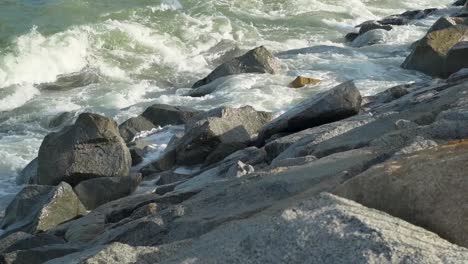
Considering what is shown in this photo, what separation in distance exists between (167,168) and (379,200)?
249 inches

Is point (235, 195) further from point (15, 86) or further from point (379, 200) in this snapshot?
point (15, 86)

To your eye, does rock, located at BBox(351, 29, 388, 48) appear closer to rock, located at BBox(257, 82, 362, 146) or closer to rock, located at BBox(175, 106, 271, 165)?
rock, located at BBox(175, 106, 271, 165)

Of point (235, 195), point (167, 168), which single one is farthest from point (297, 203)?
point (167, 168)

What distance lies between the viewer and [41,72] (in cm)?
1727

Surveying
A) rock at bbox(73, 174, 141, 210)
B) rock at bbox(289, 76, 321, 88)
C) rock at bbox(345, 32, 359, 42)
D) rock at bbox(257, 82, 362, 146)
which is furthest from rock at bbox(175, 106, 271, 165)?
rock at bbox(345, 32, 359, 42)

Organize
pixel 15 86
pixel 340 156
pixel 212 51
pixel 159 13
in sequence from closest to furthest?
pixel 340 156 < pixel 15 86 < pixel 212 51 < pixel 159 13

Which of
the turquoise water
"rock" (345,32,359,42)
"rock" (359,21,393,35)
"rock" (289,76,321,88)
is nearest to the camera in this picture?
the turquoise water

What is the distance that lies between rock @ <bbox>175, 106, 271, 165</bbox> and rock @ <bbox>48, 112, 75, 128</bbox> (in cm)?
416

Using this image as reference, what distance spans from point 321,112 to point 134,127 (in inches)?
157

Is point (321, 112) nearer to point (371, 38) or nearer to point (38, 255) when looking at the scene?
point (38, 255)

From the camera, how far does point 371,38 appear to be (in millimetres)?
17781

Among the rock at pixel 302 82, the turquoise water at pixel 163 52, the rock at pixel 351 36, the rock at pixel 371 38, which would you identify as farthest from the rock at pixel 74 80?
the rock at pixel 351 36

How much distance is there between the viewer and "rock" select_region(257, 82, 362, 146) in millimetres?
8883

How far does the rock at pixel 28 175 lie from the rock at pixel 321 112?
3.17 metres
